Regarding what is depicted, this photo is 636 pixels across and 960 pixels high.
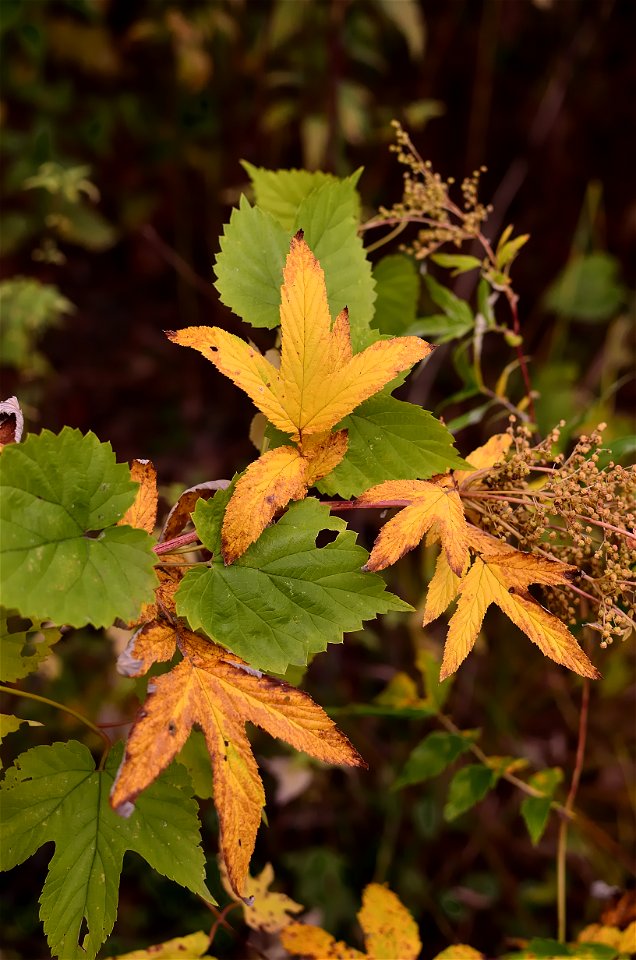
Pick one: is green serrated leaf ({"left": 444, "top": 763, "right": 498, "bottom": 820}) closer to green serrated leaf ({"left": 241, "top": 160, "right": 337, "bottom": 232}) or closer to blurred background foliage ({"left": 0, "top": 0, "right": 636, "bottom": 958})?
blurred background foliage ({"left": 0, "top": 0, "right": 636, "bottom": 958})

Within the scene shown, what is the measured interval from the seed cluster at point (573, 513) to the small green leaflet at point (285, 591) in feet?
0.43

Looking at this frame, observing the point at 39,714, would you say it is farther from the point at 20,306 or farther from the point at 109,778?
the point at 109,778

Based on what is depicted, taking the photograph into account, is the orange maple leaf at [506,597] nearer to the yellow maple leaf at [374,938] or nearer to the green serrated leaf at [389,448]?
the green serrated leaf at [389,448]

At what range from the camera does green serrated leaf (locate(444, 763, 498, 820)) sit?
3.03ft

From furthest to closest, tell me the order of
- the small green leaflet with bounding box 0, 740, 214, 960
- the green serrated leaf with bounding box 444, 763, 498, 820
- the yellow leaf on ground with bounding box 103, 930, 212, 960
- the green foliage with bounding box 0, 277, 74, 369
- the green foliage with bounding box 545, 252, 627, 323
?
the green foliage with bounding box 545, 252, 627, 323
the green foliage with bounding box 0, 277, 74, 369
the green serrated leaf with bounding box 444, 763, 498, 820
the yellow leaf on ground with bounding box 103, 930, 212, 960
the small green leaflet with bounding box 0, 740, 214, 960

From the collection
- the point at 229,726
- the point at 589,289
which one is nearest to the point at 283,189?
the point at 229,726

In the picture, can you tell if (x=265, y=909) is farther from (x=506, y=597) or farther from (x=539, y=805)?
(x=506, y=597)

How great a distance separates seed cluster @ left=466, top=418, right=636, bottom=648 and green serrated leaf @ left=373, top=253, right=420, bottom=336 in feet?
0.82

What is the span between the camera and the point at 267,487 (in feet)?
1.98

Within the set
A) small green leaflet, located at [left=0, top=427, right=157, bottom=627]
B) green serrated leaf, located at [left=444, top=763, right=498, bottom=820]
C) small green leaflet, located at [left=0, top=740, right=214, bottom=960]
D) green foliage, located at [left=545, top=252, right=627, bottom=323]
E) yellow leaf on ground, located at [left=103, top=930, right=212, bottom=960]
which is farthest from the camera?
green foliage, located at [left=545, top=252, right=627, bottom=323]

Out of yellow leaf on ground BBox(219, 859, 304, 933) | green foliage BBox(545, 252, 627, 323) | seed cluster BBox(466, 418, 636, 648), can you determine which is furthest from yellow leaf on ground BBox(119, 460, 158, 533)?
green foliage BBox(545, 252, 627, 323)

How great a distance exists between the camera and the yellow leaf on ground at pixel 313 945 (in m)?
0.82

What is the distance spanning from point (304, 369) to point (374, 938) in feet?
2.05

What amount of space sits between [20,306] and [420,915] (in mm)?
1405
